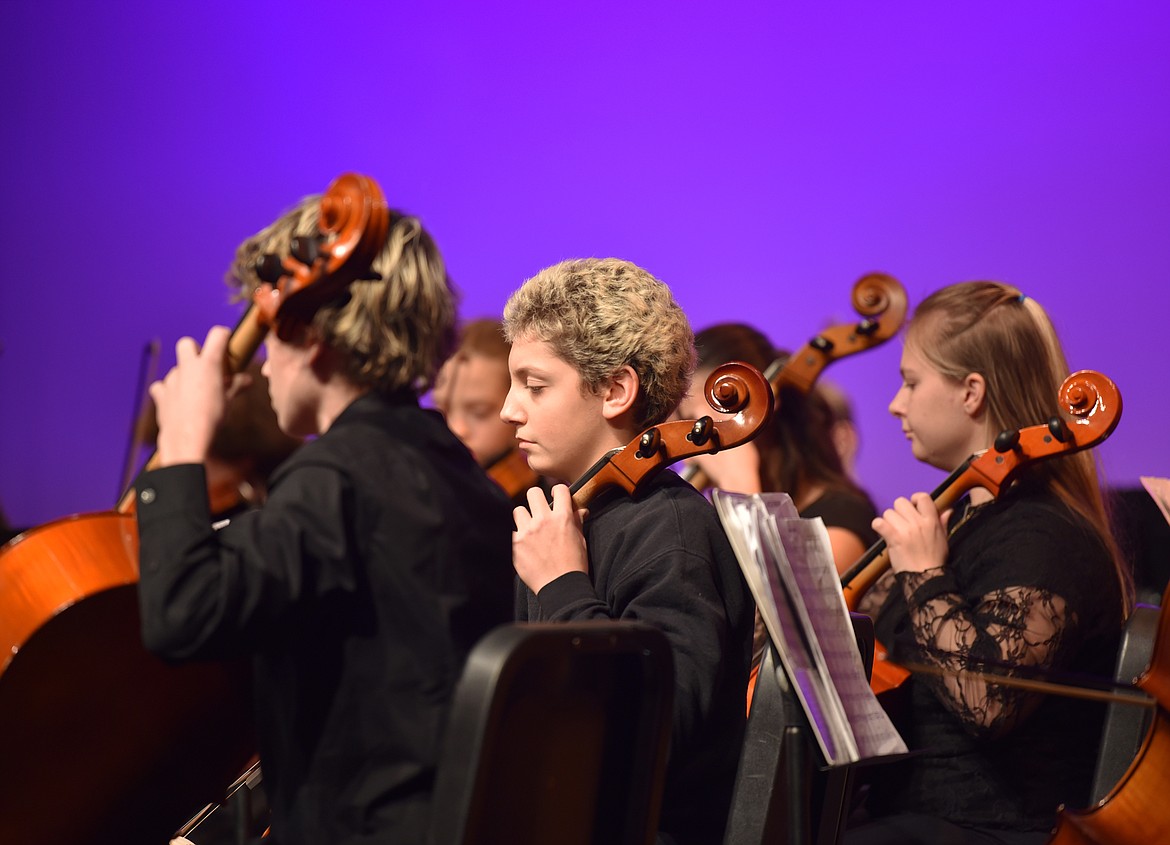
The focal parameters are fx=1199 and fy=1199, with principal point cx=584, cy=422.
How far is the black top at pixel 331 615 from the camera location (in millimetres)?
1124

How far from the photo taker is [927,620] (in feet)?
5.60

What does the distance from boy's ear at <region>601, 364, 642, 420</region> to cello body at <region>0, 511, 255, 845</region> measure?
57 centimetres

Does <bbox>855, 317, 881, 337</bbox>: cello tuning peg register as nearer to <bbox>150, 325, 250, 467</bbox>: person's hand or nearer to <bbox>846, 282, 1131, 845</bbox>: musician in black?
<bbox>846, 282, 1131, 845</bbox>: musician in black

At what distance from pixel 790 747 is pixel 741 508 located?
253 mm

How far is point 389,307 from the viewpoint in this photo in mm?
1380

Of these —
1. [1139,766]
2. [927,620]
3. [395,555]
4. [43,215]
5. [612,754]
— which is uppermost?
[43,215]

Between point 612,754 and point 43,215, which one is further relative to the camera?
point 43,215

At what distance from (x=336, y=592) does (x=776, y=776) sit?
1.62ft

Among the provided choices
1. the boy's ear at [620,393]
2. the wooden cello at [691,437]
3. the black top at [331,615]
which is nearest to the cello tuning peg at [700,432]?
the wooden cello at [691,437]

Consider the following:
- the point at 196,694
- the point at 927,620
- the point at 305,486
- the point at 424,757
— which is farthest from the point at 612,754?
the point at 927,620

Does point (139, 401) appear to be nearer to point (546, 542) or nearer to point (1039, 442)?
point (546, 542)

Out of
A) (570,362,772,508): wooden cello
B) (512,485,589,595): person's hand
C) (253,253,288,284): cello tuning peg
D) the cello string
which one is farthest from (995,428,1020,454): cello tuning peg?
the cello string

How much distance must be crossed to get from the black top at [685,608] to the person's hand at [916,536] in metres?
0.43

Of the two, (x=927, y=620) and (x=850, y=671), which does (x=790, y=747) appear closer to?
(x=850, y=671)
